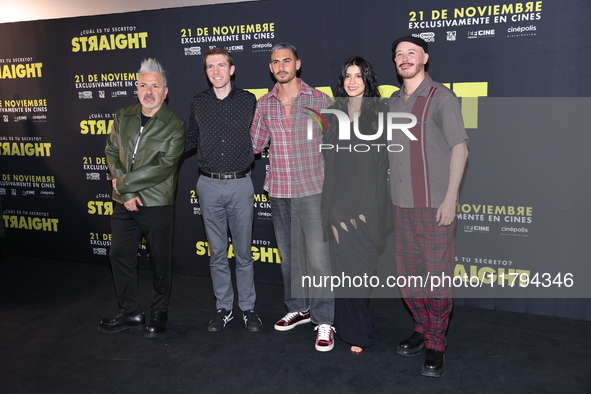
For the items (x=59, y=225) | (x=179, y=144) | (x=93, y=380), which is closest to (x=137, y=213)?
(x=179, y=144)

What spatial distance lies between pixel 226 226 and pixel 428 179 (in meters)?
1.28

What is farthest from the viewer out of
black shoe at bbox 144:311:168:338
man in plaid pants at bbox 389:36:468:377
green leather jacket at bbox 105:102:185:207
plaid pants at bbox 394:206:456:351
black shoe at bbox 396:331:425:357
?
black shoe at bbox 144:311:168:338

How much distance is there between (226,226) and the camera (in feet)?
10.3

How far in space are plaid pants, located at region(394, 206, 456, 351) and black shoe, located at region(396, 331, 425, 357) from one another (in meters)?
0.08

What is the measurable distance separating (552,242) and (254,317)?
195 centimetres

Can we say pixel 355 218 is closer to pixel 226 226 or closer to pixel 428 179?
pixel 428 179

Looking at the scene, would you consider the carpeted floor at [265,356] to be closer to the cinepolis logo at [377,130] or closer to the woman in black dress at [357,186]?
the woman in black dress at [357,186]

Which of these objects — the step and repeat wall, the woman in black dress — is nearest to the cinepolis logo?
the woman in black dress

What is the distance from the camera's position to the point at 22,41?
14.6 ft

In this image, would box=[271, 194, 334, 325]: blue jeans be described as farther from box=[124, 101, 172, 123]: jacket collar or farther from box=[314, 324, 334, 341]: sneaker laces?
box=[124, 101, 172, 123]: jacket collar

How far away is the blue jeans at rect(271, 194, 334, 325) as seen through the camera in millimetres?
2875

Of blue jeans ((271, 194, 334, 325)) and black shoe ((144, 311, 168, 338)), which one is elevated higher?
blue jeans ((271, 194, 334, 325))

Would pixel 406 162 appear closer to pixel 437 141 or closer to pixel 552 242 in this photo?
pixel 437 141

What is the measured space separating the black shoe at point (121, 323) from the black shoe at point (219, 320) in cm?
45
